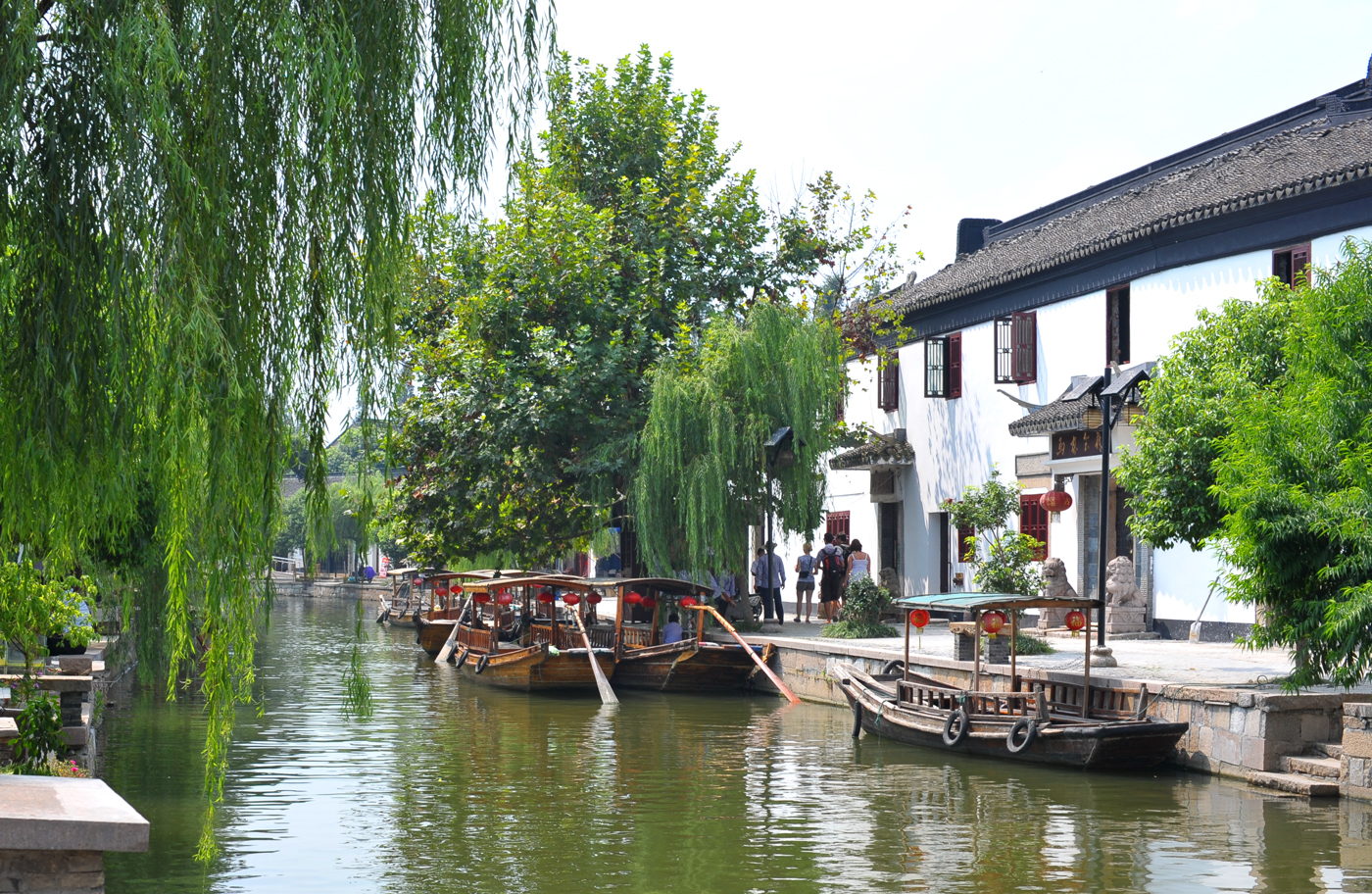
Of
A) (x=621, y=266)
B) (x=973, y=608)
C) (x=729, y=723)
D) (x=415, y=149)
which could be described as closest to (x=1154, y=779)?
(x=973, y=608)

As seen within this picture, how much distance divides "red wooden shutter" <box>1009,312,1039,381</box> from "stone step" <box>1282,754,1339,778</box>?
1286 cm

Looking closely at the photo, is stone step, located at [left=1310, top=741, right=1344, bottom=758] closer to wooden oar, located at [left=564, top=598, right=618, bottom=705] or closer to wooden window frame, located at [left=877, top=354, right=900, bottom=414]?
wooden oar, located at [left=564, top=598, right=618, bottom=705]

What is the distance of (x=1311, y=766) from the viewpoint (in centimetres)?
1329

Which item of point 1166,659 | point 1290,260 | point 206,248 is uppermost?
point 1290,260

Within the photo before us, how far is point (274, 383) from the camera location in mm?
6805

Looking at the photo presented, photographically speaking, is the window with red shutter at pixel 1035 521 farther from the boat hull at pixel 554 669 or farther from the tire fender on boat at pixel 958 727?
the tire fender on boat at pixel 958 727

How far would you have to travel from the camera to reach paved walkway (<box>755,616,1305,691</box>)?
1583 cm

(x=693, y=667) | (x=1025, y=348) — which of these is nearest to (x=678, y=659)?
(x=693, y=667)

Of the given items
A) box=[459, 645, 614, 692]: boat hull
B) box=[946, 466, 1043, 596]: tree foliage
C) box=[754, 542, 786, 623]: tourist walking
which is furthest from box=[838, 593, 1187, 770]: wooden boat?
box=[754, 542, 786, 623]: tourist walking

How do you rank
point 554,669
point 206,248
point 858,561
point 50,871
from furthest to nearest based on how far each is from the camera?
point 858,561, point 554,669, point 206,248, point 50,871

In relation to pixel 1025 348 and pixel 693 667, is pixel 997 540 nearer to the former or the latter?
pixel 693 667

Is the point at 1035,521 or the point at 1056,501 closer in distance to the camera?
the point at 1056,501

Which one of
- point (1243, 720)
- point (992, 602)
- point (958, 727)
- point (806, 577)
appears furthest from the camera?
point (806, 577)

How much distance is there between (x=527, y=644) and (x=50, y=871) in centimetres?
2025
